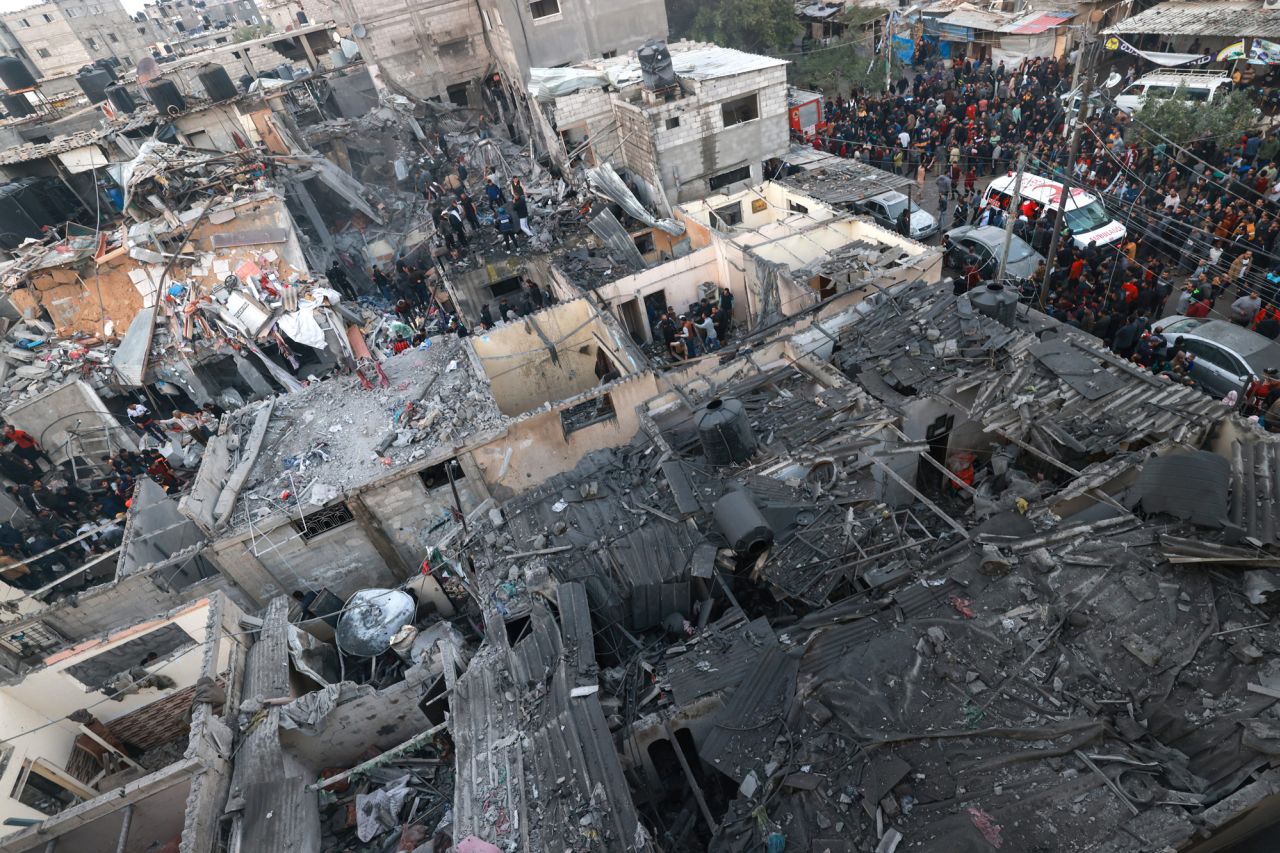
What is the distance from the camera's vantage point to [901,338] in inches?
579

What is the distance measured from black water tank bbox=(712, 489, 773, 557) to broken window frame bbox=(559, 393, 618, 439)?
580 cm

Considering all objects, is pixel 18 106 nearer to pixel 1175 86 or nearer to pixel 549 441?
pixel 549 441

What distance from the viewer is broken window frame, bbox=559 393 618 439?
15.8 m

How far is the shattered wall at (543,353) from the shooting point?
18.2 m

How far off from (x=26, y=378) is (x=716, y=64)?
25344mm

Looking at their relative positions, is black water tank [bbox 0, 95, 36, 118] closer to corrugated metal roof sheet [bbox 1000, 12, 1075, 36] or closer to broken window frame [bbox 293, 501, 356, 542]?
broken window frame [bbox 293, 501, 356, 542]

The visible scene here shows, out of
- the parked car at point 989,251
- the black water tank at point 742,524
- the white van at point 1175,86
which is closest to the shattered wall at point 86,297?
the black water tank at point 742,524

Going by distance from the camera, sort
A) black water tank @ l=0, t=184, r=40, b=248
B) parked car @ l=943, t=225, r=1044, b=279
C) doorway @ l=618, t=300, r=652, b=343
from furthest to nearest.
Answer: black water tank @ l=0, t=184, r=40, b=248, doorway @ l=618, t=300, r=652, b=343, parked car @ l=943, t=225, r=1044, b=279

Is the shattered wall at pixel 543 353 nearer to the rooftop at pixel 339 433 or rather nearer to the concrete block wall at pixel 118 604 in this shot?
the rooftop at pixel 339 433

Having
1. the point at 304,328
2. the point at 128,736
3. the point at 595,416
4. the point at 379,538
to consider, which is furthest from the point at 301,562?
the point at 304,328

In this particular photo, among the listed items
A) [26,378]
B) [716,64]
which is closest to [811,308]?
[716,64]

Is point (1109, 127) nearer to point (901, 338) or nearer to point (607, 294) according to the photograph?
point (901, 338)

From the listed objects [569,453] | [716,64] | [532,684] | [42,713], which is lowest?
[569,453]

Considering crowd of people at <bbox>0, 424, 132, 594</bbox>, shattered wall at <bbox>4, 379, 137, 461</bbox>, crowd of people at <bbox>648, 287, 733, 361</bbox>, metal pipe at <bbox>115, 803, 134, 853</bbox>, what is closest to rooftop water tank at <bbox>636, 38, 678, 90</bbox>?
crowd of people at <bbox>648, 287, 733, 361</bbox>
